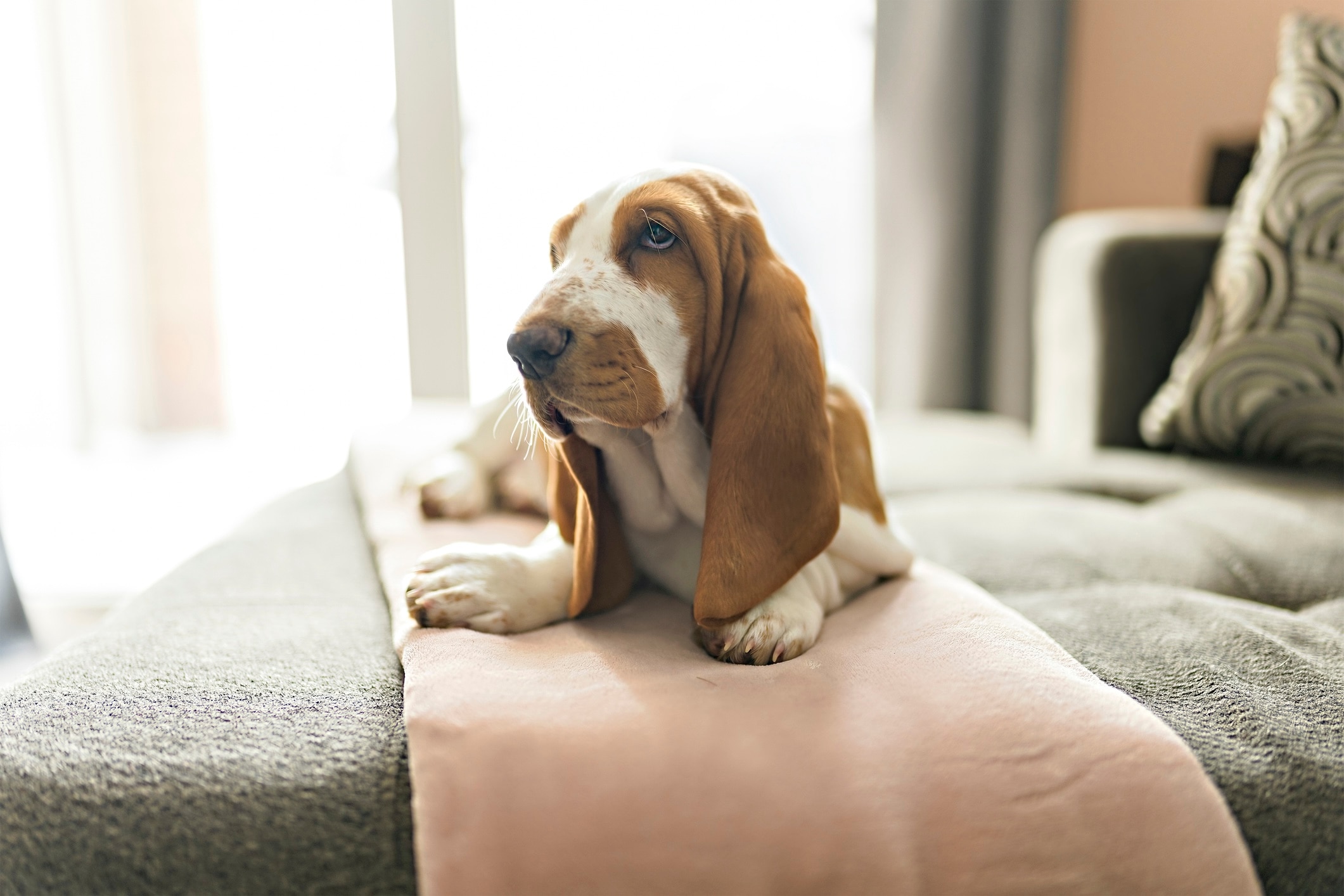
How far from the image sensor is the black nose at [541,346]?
0.81 meters

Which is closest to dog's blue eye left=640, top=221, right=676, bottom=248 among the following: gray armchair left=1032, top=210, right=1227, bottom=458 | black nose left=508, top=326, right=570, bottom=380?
black nose left=508, top=326, right=570, bottom=380

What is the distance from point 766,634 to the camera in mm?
839

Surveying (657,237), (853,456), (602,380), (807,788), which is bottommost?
(807,788)

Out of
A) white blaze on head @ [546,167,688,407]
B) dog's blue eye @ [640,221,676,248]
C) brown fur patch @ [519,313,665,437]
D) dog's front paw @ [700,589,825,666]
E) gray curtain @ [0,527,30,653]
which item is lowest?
gray curtain @ [0,527,30,653]

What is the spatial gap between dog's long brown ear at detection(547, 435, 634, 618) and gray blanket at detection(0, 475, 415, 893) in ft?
0.68

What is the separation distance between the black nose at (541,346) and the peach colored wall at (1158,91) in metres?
2.40

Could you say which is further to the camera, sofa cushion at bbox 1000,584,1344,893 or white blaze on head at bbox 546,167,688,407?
white blaze on head at bbox 546,167,688,407

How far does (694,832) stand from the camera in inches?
24.3

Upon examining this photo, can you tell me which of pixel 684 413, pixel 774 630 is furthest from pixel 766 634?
pixel 684 413

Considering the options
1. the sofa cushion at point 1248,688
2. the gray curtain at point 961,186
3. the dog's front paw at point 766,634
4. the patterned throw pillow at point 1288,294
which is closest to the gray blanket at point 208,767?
the dog's front paw at point 766,634

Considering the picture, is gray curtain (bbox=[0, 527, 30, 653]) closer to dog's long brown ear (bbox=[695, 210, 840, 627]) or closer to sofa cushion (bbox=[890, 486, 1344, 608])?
dog's long brown ear (bbox=[695, 210, 840, 627])

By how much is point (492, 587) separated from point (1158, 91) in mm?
2907

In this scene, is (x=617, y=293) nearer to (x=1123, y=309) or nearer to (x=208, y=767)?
(x=208, y=767)

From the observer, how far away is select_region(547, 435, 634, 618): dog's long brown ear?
37.1 inches
